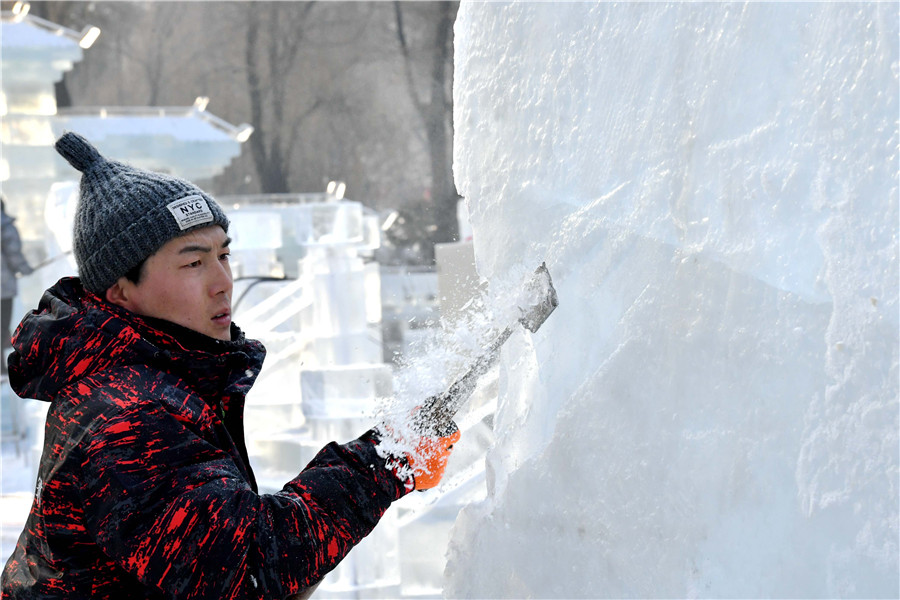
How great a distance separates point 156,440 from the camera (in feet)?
3.53

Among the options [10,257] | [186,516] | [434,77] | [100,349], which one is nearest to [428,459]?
[186,516]

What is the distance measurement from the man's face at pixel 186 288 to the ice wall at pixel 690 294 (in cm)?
41

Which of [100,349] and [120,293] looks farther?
[120,293]

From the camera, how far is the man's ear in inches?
49.7

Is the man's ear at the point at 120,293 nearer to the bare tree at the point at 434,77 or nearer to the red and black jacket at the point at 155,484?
the red and black jacket at the point at 155,484

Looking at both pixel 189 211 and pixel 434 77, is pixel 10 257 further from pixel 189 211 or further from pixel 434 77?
pixel 434 77

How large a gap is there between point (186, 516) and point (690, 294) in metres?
0.65

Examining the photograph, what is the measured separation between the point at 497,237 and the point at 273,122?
54.0ft

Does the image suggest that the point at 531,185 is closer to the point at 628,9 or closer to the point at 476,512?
the point at 628,9

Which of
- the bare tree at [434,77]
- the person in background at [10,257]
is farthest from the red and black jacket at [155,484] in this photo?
the bare tree at [434,77]

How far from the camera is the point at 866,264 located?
100cm

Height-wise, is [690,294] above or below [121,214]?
below

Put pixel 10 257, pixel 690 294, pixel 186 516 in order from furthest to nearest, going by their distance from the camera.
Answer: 1. pixel 10 257
2. pixel 690 294
3. pixel 186 516

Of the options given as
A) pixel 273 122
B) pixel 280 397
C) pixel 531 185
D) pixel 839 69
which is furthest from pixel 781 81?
pixel 273 122
